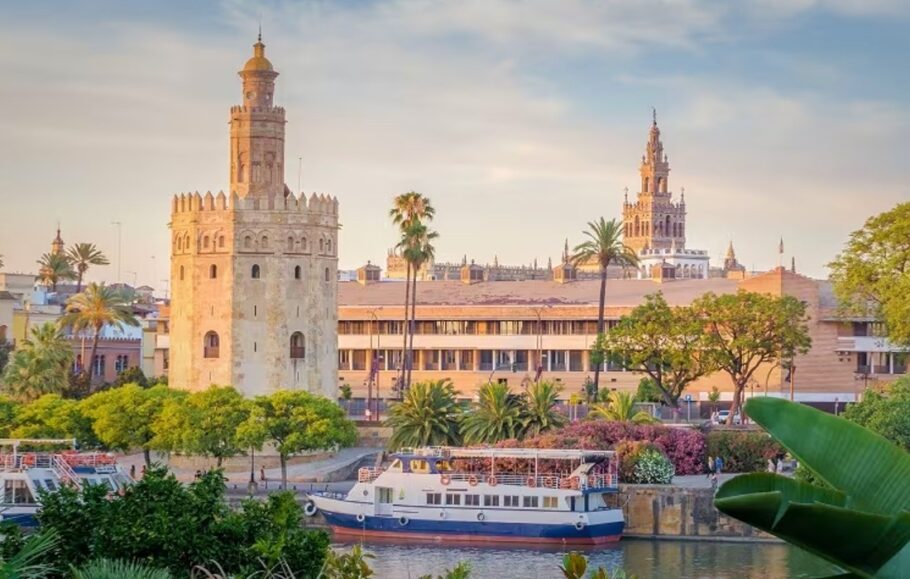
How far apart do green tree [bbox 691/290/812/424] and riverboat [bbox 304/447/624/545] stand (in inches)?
617

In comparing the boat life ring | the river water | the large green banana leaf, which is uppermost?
the large green banana leaf

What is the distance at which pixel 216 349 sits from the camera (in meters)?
80.6

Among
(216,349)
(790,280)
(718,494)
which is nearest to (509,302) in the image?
(790,280)

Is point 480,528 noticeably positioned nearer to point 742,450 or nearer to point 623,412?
point 623,412

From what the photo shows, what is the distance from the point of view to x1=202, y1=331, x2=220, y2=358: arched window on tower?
80562 millimetres

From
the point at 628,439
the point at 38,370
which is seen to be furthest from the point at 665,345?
the point at 38,370

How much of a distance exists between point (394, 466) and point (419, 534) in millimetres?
2885

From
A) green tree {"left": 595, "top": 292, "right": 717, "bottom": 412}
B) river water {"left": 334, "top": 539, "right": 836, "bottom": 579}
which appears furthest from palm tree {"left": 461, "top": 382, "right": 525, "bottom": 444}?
green tree {"left": 595, "top": 292, "right": 717, "bottom": 412}

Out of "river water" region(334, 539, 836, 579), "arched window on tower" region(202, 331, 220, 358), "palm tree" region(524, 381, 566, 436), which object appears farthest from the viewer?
"arched window on tower" region(202, 331, 220, 358)

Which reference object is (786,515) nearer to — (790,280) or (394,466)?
(394,466)

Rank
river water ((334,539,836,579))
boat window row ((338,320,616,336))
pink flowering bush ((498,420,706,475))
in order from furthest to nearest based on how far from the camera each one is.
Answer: boat window row ((338,320,616,336)) < pink flowering bush ((498,420,706,475)) < river water ((334,539,836,579))

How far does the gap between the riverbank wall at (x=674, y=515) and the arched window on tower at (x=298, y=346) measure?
22204 millimetres

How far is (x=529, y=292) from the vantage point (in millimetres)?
105500

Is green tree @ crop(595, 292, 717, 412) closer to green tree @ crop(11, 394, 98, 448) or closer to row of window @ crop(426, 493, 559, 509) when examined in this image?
row of window @ crop(426, 493, 559, 509)
